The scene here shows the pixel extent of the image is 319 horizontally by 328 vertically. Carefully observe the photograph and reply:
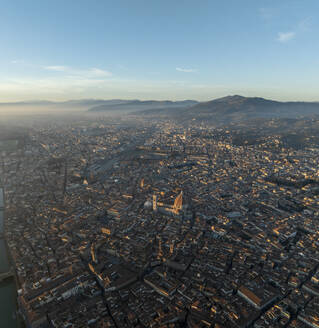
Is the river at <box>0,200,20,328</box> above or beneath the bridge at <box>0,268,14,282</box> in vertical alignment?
beneath

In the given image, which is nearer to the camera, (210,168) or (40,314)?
(40,314)

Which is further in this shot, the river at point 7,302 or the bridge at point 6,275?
the bridge at point 6,275

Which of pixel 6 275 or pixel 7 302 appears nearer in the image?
pixel 7 302

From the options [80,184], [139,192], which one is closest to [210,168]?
[139,192]

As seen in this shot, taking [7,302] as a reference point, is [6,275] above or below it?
above

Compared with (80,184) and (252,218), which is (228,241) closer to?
(252,218)

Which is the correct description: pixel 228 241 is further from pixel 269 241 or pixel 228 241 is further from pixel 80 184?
pixel 80 184

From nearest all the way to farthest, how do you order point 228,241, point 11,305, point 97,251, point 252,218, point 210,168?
1. point 11,305
2. point 97,251
3. point 228,241
4. point 252,218
5. point 210,168

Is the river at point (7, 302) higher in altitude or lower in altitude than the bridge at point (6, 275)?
lower

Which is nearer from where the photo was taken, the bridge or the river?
the river

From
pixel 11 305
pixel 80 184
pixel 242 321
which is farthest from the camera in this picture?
pixel 80 184
